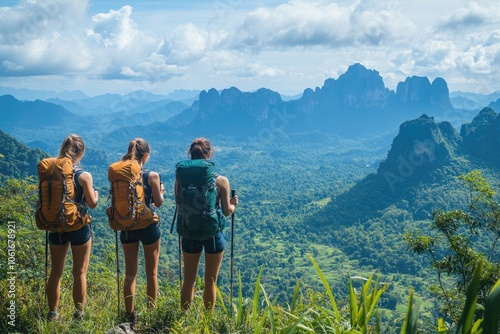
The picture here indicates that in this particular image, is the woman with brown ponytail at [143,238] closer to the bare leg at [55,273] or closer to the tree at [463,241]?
the bare leg at [55,273]

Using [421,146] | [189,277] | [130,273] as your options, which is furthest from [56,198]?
[421,146]

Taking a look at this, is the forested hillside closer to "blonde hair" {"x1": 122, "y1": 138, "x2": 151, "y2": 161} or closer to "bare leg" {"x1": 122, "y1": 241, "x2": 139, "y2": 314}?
"bare leg" {"x1": 122, "y1": 241, "x2": 139, "y2": 314}

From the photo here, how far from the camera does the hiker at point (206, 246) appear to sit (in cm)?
318

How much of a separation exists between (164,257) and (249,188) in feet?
225

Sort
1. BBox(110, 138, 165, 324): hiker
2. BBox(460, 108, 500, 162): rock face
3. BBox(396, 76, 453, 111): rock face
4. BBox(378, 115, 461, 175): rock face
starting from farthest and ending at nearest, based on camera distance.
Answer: BBox(396, 76, 453, 111): rock face
BBox(378, 115, 461, 175): rock face
BBox(460, 108, 500, 162): rock face
BBox(110, 138, 165, 324): hiker

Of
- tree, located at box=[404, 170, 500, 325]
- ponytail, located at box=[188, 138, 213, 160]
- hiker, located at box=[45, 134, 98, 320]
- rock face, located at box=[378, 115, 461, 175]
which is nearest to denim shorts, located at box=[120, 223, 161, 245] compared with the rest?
hiker, located at box=[45, 134, 98, 320]

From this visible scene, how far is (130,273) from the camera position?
11.1 feet

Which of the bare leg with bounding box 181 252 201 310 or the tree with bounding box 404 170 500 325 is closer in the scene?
the bare leg with bounding box 181 252 201 310

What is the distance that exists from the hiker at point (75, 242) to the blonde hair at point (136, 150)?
0.35 meters

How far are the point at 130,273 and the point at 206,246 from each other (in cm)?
74

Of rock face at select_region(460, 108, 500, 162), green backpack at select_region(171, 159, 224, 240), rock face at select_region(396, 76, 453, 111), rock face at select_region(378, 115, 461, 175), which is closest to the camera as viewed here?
green backpack at select_region(171, 159, 224, 240)

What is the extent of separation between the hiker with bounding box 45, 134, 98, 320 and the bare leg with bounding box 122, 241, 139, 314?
1.07 feet

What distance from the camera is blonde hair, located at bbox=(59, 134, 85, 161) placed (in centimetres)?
323

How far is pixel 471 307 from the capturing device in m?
1.19
